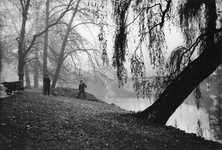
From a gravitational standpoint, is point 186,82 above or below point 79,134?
above

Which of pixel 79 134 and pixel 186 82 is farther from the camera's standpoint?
pixel 186 82

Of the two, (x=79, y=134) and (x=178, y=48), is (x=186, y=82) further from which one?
(x=79, y=134)

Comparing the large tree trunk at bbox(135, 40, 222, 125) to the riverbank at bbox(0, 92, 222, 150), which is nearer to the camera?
the riverbank at bbox(0, 92, 222, 150)

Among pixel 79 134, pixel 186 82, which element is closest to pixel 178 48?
pixel 186 82

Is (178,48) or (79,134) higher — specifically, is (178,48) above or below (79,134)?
above

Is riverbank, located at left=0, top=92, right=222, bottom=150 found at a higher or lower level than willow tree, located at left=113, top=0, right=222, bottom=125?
lower

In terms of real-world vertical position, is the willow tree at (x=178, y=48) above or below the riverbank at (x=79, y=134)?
above

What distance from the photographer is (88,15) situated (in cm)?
1412

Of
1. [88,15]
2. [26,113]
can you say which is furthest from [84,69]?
[26,113]

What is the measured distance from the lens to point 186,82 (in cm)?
579

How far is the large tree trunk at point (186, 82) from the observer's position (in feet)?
18.3

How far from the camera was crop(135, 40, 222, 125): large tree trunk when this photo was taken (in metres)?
5.57

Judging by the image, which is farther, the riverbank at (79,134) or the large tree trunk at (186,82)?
the large tree trunk at (186,82)

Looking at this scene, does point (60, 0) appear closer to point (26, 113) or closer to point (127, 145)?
point (26, 113)
